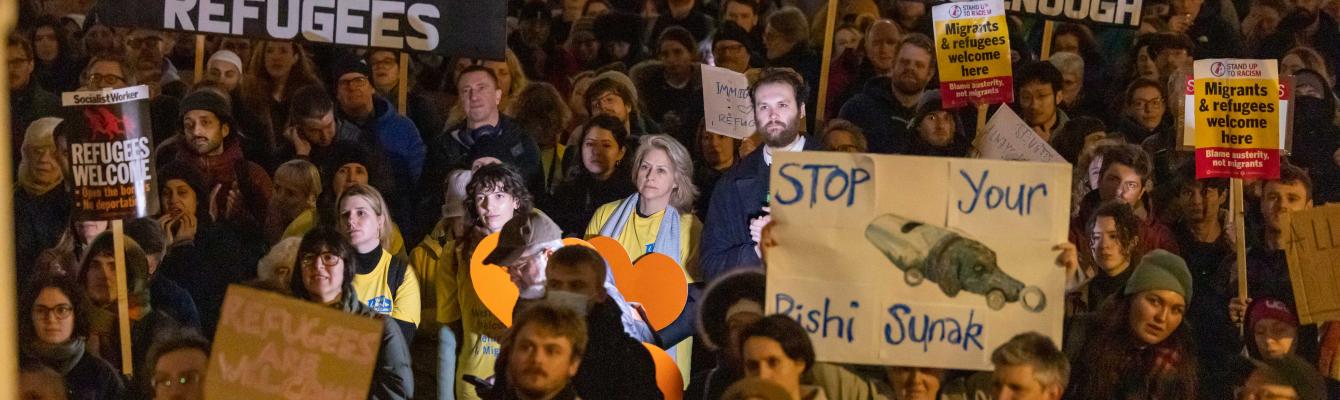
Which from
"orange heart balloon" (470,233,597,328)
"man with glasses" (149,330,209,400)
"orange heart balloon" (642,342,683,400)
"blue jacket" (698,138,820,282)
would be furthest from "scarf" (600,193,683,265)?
"man with glasses" (149,330,209,400)

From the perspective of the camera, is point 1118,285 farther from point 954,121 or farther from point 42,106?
point 42,106

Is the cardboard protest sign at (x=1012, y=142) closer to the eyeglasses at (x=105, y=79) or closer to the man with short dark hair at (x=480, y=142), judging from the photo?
the man with short dark hair at (x=480, y=142)

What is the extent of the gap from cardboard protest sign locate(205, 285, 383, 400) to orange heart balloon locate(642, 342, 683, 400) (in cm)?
103

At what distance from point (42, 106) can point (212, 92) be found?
2.26 ft

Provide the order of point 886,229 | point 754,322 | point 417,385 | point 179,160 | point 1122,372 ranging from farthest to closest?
1. point 179,160
2. point 417,385
3. point 1122,372
4. point 754,322
5. point 886,229

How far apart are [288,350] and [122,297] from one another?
1762 millimetres

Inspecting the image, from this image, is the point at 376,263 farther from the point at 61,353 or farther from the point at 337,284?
the point at 61,353

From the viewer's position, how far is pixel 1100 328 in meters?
5.65

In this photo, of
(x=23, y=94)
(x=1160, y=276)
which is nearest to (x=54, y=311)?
(x=23, y=94)

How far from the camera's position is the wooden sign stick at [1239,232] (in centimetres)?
607

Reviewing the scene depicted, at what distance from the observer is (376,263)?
5.84m

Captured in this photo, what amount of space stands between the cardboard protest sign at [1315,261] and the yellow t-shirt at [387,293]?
2.85m

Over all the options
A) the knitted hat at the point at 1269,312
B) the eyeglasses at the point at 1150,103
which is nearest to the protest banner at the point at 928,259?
the knitted hat at the point at 1269,312

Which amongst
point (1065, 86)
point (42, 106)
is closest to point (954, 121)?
point (1065, 86)
